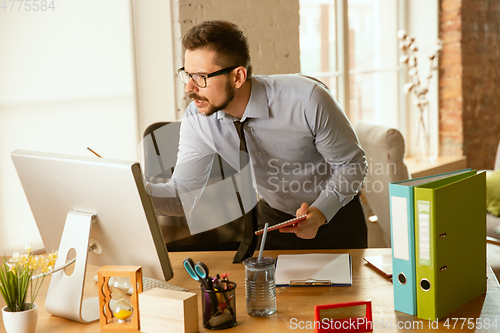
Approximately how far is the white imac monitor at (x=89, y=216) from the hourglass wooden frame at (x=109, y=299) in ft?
0.14

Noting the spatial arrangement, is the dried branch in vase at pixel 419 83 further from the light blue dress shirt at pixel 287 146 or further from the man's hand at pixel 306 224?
the man's hand at pixel 306 224

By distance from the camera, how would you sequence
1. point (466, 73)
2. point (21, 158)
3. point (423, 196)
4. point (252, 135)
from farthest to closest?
point (466, 73)
point (252, 135)
point (21, 158)
point (423, 196)

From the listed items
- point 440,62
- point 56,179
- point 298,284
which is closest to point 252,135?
point 298,284

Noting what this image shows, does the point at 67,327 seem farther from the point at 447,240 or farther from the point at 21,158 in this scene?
the point at 447,240

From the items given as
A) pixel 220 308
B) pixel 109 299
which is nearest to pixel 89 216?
pixel 109 299

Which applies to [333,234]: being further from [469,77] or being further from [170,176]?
[469,77]

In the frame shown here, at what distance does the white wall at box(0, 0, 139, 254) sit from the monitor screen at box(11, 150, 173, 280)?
0.92 meters

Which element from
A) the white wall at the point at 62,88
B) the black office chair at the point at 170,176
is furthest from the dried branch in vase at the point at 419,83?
the black office chair at the point at 170,176

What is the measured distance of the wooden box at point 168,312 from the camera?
1.02m

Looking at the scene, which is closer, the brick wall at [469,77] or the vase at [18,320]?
the vase at [18,320]

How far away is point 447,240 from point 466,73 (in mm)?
3415

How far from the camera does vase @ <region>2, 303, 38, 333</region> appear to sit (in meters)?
1.04

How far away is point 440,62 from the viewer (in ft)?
13.5

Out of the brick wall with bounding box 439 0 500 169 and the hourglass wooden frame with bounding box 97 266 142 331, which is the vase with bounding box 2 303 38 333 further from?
the brick wall with bounding box 439 0 500 169
